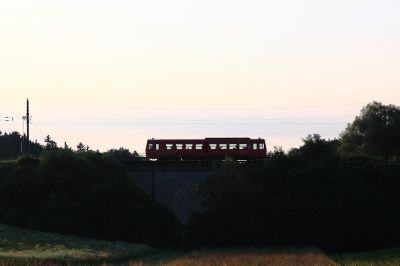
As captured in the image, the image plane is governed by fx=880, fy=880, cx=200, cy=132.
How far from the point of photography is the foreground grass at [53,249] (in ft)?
172

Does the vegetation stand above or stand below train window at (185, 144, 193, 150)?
below

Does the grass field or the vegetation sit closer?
the grass field

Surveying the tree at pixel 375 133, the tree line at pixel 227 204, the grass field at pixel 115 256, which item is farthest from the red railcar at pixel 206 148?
the tree at pixel 375 133

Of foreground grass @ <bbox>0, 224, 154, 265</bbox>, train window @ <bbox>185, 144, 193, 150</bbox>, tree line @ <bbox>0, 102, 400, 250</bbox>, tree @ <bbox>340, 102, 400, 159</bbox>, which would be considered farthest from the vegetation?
tree @ <bbox>340, 102, 400, 159</bbox>

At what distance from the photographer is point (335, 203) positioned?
83562 mm

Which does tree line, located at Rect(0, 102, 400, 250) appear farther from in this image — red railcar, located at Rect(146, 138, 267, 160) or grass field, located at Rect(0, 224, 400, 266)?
red railcar, located at Rect(146, 138, 267, 160)

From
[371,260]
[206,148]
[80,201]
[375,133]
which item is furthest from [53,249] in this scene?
[375,133]

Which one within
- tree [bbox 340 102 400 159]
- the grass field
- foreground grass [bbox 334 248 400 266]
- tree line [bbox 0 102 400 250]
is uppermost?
tree [bbox 340 102 400 159]

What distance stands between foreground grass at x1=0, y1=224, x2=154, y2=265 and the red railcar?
25619mm

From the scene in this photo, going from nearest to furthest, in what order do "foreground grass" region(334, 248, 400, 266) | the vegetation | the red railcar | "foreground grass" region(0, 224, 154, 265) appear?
"foreground grass" region(334, 248, 400, 266) → "foreground grass" region(0, 224, 154, 265) → the vegetation → the red railcar

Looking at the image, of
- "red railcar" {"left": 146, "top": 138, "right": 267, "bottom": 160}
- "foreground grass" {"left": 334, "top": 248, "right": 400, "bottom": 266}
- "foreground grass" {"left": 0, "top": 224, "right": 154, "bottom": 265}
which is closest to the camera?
"foreground grass" {"left": 334, "top": 248, "right": 400, "bottom": 266}

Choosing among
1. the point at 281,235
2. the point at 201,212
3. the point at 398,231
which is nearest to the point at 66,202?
the point at 201,212

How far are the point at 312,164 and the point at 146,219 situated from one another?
57.2ft

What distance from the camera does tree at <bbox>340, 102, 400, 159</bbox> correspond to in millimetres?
135125
